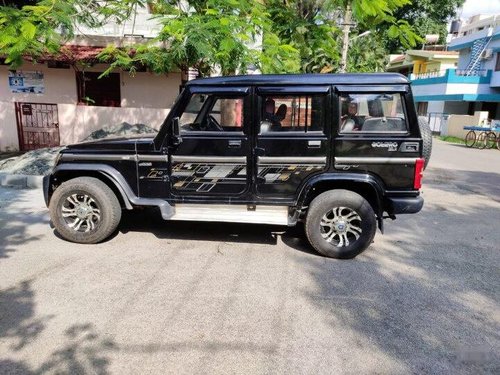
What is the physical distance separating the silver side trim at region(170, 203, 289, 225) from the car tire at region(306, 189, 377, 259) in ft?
1.20

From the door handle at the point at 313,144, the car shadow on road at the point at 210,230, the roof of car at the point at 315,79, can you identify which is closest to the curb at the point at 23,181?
the car shadow on road at the point at 210,230

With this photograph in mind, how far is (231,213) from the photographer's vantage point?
4.96 metres

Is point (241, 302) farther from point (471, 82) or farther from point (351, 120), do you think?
point (471, 82)

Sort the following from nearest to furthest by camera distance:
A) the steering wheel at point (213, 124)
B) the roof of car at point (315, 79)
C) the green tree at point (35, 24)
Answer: the roof of car at point (315, 79) → the steering wheel at point (213, 124) → the green tree at point (35, 24)

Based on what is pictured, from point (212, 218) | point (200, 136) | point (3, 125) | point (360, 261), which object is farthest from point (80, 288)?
point (3, 125)

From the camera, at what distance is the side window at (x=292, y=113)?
15.5 feet

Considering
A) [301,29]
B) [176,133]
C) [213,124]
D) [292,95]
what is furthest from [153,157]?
[301,29]

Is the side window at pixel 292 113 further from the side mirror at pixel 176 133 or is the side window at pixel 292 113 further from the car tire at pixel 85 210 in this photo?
the car tire at pixel 85 210

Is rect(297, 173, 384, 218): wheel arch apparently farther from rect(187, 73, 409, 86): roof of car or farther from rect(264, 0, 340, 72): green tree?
rect(264, 0, 340, 72): green tree

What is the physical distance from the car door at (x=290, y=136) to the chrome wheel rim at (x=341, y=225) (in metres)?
0.49

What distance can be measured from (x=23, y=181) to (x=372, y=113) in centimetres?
674

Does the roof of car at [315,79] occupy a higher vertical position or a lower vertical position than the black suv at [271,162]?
higher

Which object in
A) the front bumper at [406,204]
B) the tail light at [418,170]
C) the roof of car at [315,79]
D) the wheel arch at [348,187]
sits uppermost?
the roof of car at [315,79]

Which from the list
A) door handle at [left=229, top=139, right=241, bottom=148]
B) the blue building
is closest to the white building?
door handle at [left=229, top=139, right=241, bottom=148]
